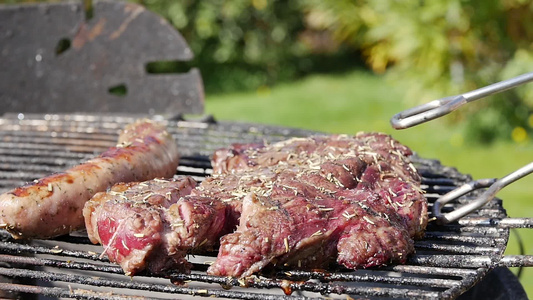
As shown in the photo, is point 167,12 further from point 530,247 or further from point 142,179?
point 142,179

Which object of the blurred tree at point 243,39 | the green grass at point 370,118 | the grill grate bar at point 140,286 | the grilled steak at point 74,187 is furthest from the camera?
the blurred tree at point 243,39

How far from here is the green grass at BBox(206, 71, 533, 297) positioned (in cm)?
756

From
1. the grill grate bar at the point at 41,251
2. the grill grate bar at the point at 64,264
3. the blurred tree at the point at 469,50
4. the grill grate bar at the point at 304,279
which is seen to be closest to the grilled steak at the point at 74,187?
the grill grate bar at the point at 41,251

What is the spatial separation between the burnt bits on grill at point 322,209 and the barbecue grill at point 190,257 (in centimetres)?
7

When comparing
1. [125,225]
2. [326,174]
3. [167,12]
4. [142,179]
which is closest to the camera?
[125,225]

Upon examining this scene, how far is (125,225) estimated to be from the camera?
2465mm

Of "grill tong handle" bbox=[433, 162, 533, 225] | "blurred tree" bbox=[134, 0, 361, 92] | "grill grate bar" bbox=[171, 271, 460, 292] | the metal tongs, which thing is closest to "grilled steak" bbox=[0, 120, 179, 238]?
"grill grate bar" bbox=[171, 271, 460, 292]

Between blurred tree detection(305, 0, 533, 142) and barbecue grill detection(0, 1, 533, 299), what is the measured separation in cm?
412

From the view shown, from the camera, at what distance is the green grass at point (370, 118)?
24.8 ft

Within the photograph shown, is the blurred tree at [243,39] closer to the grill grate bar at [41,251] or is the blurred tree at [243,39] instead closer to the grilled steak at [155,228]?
the grill grate bar at [41,251]

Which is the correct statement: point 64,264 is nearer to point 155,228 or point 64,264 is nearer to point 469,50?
point 155,228

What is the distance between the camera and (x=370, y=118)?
10.3 m

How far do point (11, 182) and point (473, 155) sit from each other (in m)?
6.32

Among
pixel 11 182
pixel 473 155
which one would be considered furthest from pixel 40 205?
pixel 473 155
